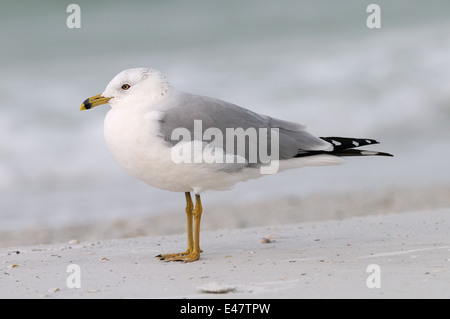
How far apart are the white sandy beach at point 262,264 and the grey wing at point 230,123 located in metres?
0.73

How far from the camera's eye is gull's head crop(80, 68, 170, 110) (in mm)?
4590

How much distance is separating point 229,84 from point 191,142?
10.2 m

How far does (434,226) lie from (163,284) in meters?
2.74

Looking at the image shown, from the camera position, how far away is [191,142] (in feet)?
14.4

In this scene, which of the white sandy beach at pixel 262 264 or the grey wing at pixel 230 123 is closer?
the white sandy beach at pixel 262 264

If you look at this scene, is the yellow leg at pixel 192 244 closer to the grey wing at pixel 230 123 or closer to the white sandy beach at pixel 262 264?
the white sandy beach at pixel 262 264

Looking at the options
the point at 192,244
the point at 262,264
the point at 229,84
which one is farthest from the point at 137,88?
the point at 229,84

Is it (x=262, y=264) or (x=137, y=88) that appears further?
(x=137, y=88)

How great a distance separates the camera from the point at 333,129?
39.1 feet

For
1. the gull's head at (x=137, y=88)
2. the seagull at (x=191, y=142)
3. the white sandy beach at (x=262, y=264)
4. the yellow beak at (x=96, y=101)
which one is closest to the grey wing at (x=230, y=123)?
the seagull at (x=191, y=142)

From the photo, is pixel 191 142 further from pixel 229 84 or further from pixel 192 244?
pixel 229 84

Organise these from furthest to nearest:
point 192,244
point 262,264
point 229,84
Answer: point 229,84
point 192,244
point 262,264

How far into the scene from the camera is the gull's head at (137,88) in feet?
15.1

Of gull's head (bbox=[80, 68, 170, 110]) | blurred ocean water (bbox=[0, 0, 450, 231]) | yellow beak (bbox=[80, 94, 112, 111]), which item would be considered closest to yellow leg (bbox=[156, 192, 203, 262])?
gull's head (bbox=[80, 68, 170, 110])
